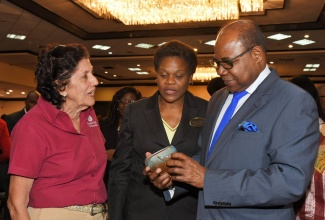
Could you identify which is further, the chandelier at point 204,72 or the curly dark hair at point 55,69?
the chandelier at point 204,72

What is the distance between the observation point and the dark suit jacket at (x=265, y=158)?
5.42 ft

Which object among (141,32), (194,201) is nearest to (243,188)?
(194,201)

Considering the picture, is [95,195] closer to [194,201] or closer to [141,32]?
[194,201]

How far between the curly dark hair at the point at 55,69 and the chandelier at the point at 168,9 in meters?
5.03

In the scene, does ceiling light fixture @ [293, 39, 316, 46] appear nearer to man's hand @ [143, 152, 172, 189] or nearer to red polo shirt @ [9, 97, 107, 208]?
red polo shirt @ [9, 97, 107, 208]

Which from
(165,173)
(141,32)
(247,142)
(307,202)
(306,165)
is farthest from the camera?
(141,32)

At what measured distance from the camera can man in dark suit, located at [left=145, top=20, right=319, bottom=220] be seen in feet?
5.44

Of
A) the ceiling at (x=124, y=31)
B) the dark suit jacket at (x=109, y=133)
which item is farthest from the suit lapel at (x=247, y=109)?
the ceiling at (x=124, y=31)

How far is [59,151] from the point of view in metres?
2.14

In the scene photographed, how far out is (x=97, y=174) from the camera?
2.32m

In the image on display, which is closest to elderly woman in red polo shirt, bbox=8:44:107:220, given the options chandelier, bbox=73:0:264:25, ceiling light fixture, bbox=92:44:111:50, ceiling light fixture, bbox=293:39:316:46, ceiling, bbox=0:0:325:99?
chandelier, bbox=73:0:264:25

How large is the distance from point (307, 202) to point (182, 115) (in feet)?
2.77

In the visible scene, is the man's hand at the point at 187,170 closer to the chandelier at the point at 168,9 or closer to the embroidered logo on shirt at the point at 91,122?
the embroidered logo on shirt at the point at 91,122

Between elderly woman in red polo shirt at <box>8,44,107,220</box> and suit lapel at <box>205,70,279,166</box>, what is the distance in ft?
2.33
